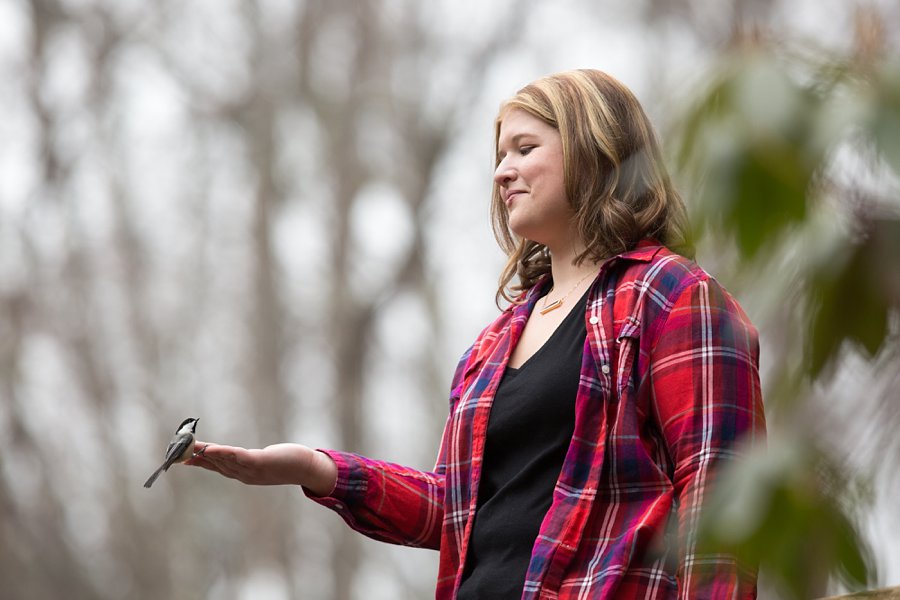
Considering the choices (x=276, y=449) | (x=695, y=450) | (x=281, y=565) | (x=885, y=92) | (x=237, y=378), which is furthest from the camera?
(x=237, y=378)

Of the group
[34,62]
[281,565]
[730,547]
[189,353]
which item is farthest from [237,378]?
[730,547]

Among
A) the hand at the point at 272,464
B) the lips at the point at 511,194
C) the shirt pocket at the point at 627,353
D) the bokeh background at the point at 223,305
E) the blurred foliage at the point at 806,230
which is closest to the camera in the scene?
the blurred foliage at the point at 806,230

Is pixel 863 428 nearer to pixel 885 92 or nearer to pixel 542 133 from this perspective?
pixel 885 92

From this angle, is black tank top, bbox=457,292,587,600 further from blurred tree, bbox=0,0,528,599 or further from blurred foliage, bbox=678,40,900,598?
blurred tree, bbox=0,0,528,599

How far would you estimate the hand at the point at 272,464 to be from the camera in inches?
92.1

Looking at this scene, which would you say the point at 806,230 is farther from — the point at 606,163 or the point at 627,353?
the point at 606,163

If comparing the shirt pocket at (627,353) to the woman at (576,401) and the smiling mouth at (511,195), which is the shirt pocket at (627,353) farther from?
the smiling mouth at (511,195)

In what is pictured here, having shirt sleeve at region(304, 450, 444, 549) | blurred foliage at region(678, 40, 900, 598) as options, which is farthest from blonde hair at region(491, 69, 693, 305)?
blurred foliage at region(678, 40, 900, 598)

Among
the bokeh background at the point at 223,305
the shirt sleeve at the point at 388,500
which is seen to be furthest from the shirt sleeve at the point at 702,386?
the bokeh background at the point at 223,305

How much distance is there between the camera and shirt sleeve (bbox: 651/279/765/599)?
2.09 meters

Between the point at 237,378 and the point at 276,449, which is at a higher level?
the point at 237,378

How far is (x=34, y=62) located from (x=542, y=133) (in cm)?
1276

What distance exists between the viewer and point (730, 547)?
2.59ft

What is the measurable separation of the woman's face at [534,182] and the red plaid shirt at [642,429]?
15 cm
